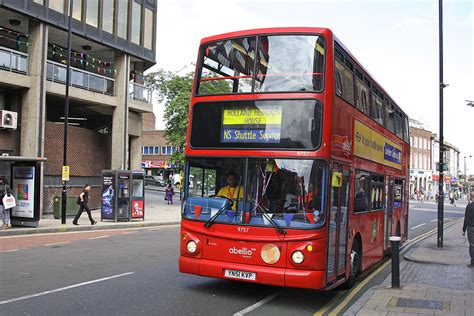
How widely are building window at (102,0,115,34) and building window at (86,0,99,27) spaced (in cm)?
51

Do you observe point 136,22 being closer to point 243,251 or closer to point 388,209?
point 388,209

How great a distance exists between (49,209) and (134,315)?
19.6m

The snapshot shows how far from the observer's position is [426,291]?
8023 millimetres

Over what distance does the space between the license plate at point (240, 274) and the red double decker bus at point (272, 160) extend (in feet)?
0.05

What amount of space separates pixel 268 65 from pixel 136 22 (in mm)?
23737

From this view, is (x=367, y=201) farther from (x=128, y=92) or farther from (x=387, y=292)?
(x=128, y=92)

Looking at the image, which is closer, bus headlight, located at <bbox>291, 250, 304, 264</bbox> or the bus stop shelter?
bus headlight, located at <bbox>291, 250, 304, 264</bbox>

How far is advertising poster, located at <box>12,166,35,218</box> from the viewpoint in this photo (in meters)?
17.2

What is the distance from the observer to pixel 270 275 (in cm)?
682

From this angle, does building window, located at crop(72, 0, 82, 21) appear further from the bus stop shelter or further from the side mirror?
the side mirror

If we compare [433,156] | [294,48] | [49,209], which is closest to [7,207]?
[49,209]

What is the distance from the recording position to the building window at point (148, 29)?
98.6 feet

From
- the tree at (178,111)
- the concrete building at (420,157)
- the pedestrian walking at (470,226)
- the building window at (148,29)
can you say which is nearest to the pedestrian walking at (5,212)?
the pedestrian walking at (470,226)

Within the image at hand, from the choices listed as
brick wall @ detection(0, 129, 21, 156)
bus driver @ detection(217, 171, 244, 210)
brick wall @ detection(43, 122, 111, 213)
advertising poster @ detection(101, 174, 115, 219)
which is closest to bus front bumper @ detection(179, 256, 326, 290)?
bus driver @ detection(217, 171, 244, 210)
